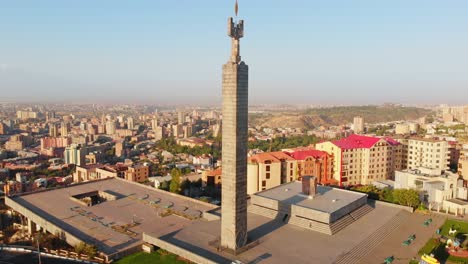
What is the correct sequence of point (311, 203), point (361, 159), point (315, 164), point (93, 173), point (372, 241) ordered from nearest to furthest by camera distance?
point (372, 241) < point (311, 203) < point (315, 164) < point (361, 159) < point (93, 173)

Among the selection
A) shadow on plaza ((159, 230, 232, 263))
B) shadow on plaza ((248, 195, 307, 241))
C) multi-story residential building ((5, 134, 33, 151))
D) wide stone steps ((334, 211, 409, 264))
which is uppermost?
shadow on plaza ((248, 195, 307, 241))

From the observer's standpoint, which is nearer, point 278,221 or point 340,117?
point 278,221

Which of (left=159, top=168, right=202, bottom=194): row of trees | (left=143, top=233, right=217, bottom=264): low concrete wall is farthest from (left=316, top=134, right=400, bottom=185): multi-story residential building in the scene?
(left=143, top=233, right=217, bottom=264): low concrete wall

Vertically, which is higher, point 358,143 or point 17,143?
point 358,143

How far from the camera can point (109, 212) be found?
2044cm

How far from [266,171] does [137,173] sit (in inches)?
578

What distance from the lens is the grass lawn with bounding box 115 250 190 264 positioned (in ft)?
47.2

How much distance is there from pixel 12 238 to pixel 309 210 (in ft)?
51.2

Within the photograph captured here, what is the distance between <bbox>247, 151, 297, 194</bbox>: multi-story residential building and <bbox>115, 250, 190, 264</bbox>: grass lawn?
459 inches

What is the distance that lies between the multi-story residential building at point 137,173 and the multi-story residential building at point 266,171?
43.3ft

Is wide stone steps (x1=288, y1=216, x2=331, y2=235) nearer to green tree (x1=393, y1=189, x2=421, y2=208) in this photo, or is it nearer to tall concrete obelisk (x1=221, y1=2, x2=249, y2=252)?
tall concrete obelisk (x1=221, y1=2, x2=249, y2=252)

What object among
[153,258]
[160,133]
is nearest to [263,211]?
[153,258]

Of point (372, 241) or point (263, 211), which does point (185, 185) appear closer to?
point (263, 211)

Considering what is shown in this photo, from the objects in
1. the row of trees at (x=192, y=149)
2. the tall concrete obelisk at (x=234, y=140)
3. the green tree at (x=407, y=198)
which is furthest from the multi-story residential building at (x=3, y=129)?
the green tree at (x=407, y=198)
